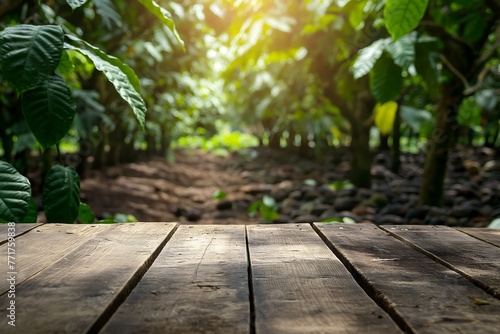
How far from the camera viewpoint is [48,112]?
4.21 ft

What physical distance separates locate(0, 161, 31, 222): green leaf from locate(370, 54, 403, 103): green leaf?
1233mm

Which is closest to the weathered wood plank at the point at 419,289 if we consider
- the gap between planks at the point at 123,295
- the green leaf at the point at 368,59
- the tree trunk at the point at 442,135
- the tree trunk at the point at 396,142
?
the gap between planks at the point at 123,295

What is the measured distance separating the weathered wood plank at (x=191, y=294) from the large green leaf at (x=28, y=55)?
18.3 inches

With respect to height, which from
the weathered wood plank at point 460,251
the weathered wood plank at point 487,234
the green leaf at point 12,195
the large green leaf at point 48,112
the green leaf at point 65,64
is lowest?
the weathered wood plank at point 460,251

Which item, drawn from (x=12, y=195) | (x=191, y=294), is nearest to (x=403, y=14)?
(x=191, y=294)

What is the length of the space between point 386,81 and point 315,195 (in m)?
2.22

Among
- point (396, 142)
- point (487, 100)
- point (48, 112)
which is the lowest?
point (48, 112)

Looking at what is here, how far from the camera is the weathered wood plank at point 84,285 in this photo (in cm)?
67

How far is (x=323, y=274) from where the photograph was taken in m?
0.89

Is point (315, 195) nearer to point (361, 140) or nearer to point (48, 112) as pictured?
point (361, 140)

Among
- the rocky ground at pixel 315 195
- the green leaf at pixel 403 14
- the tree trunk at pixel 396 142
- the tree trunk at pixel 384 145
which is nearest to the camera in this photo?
the green leaf at pixel 403 14

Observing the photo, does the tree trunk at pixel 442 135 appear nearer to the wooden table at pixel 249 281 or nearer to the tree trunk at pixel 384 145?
the wooden table at pixel 249 281

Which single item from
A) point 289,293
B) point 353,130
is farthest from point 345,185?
point 289,293

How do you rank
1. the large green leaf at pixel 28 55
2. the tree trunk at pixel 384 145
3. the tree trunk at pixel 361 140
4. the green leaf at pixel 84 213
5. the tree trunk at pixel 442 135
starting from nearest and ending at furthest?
the large green leaf at pixel 28 55, the green leaf at pixel 84 213, the tree trunk at pixel 442 135, the tree trunk at pixel 361 140, the tree trunk at pixel 384 145
